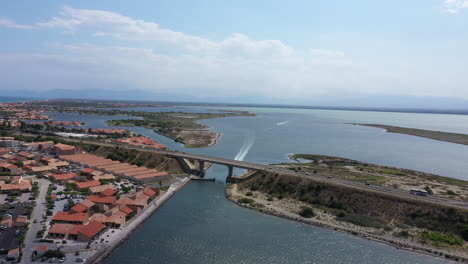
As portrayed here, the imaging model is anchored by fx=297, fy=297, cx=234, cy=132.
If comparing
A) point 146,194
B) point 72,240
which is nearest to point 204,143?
point 146,194

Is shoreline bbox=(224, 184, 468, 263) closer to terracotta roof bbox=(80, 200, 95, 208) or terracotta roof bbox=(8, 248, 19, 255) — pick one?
terracotta roof bbox=(80, 200, 95, 208)

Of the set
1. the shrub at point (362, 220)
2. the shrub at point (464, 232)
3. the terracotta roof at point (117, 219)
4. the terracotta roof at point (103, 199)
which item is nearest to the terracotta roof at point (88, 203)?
the terracotta roof at point (103, 199)

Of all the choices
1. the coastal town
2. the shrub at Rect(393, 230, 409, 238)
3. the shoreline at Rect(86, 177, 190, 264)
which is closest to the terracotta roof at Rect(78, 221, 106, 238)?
A: the coastal town

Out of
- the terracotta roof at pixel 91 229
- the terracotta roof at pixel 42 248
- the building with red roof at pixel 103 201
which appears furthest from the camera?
the building with red roof at pixel 103 201

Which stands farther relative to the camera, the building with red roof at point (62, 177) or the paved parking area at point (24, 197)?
the building with red roof at point (62, 177)

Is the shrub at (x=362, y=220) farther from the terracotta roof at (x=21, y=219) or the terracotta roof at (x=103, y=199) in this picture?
the terracotta roof at (x=21, y=219)

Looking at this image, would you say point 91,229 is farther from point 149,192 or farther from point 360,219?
point 360,219

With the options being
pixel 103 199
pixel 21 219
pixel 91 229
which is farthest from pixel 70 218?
pixel 103 199

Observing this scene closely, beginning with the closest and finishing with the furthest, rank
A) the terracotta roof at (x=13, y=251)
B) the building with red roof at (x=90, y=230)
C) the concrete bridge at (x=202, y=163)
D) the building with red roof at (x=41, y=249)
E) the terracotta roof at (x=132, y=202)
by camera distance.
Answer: the terracotta roof at (x=13, y=251) → the building with red roof at (x=41, y=249) → the building with red roof at (x=90, y=230) → the terracotta roof at (x=132, y=202) → the concrete bridge at (x=202, y=163)
